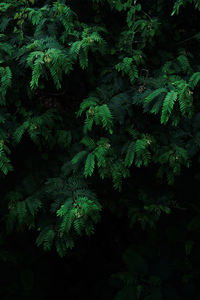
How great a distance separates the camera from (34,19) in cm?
312

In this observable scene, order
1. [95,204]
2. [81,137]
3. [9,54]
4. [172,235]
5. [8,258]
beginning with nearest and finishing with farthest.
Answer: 1. [95,204]
2. [9,54]
3. [81,137]
4. [8,258]
5. [172,235]

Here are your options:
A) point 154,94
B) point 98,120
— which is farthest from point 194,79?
point 98,120

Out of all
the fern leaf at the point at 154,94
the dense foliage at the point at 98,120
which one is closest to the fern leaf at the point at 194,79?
the dense foliage at the point at 98,120

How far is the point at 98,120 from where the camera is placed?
2.86 meters

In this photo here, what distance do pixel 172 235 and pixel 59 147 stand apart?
1.91 meters

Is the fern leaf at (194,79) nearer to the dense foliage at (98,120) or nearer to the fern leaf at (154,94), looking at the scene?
the dense foliage at (98,120)

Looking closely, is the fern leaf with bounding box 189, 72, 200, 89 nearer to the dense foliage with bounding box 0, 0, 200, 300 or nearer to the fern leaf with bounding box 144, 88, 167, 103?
the dense foliage with bounding box 0, 0, 200, 300

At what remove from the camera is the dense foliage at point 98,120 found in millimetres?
2893

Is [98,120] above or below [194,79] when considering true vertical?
below

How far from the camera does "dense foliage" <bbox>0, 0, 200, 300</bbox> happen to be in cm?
289

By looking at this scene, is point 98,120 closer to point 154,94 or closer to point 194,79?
point 154,94

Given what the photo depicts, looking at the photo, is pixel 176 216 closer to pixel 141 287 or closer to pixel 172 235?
pixel 172 235

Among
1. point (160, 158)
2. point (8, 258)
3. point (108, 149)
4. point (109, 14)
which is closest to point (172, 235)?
point (160, 158)

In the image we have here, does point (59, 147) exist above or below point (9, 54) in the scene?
below
